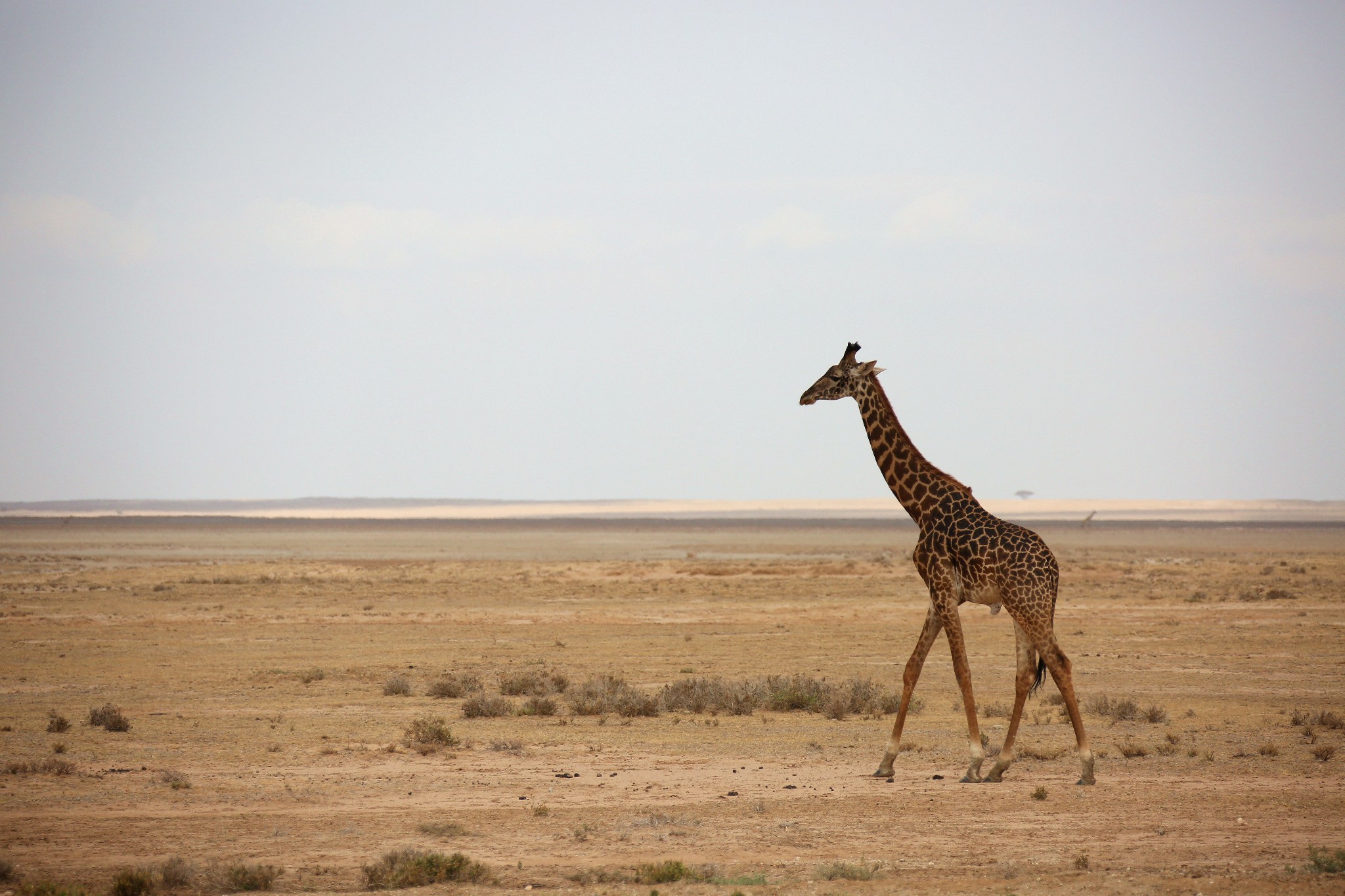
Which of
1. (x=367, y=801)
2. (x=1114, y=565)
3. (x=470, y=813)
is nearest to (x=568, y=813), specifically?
(x=470, y=813)

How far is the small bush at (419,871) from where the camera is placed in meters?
9.61

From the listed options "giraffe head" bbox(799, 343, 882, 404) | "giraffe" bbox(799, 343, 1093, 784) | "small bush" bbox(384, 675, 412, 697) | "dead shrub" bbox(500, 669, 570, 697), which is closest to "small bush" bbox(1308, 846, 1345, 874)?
"giraffe" bbox(799, 343, 1093, 784)

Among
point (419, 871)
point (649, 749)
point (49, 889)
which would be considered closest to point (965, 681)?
point (649, 749)

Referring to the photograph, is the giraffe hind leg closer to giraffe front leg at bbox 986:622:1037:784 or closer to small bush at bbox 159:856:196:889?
giraffe front leg at bbox 986:622:1037:784

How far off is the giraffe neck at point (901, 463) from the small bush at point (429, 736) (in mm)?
6566

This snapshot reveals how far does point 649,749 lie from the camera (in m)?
15.5

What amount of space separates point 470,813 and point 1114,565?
48162mm

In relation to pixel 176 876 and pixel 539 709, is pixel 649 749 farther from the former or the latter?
pixel 176 876

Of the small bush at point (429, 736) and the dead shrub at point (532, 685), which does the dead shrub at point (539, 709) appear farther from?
the small bush at point (429, 736)

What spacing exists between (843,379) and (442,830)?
6.49 meters

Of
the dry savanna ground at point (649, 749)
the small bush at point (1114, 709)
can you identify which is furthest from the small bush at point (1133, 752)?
the small bush at point (1114, 709)

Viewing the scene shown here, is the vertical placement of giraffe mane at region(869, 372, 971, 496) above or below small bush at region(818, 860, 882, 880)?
above

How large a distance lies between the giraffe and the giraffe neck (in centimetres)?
1

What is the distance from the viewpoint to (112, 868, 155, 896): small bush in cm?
938
